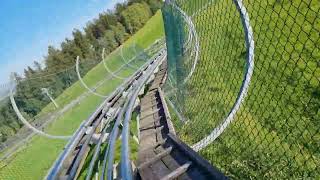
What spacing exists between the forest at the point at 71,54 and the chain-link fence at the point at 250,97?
601 centimetres

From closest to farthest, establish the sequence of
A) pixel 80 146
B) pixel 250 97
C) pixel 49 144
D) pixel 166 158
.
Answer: pixel 166 158, pixel 250 97, pixel 80 146, pixel 49 144

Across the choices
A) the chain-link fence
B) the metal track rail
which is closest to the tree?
the metal track rail

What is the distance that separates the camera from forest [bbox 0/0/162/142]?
A: 1181 cm

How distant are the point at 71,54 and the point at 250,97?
55.5 m

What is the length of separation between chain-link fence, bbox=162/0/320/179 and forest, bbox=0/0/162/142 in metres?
6.01

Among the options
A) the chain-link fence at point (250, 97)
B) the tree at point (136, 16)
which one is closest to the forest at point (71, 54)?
the tree at point (136, 16)

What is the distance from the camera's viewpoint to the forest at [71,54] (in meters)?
11.8

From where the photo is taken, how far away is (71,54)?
2313 inches

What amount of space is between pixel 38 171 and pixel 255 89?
9.06 metres

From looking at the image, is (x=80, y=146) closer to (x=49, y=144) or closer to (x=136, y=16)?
(x=49, y=144)

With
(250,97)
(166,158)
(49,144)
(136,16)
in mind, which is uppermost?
(166,158)

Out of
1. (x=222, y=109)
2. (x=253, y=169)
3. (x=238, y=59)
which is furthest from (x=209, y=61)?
(x=253, y=169)

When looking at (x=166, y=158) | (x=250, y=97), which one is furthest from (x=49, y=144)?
(x=166, y=158)

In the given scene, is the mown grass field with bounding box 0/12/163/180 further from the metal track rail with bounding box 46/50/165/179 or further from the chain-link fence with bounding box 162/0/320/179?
the chain-link fence with bounding box 162/0/320/179
